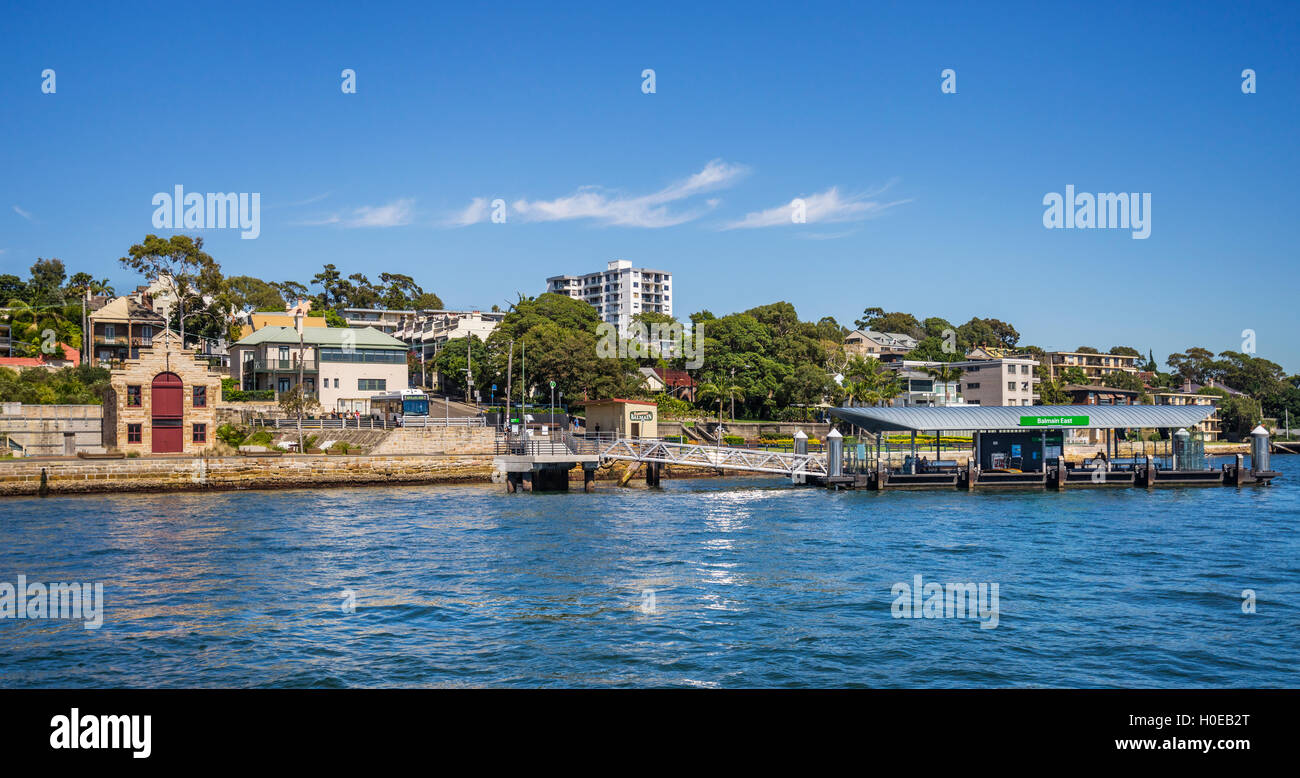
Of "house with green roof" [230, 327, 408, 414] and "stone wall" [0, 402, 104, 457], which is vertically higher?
"house with green roof" [230, 327, 408, 414]

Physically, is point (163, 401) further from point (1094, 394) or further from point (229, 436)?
point (1094, 394)

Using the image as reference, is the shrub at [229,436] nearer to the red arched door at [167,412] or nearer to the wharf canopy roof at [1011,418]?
the red arched door at [167,412]

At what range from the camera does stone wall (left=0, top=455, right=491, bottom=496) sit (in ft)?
147

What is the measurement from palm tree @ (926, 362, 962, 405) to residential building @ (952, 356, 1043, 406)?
5.23ft

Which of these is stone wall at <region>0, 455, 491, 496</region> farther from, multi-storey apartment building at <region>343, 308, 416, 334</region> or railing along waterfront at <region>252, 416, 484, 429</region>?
multi-storey apartment building at <region>343, 308, 416, 334</region>

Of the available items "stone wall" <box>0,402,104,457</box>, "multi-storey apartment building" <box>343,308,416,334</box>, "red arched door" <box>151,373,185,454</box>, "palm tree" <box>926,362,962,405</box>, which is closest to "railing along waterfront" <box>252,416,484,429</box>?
"red arched door" <box>151,373,185,454</box>

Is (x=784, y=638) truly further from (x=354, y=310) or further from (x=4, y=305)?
(x=354, y=310)

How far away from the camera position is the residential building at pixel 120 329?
263 feet

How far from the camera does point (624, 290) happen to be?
176 metres

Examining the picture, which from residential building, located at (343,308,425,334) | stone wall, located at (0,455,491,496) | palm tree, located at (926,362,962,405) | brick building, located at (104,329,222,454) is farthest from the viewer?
residential building, located at (343,308,425,334)

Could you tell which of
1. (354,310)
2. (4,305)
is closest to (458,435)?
(4,305)

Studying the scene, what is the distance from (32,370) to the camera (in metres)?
64.9
